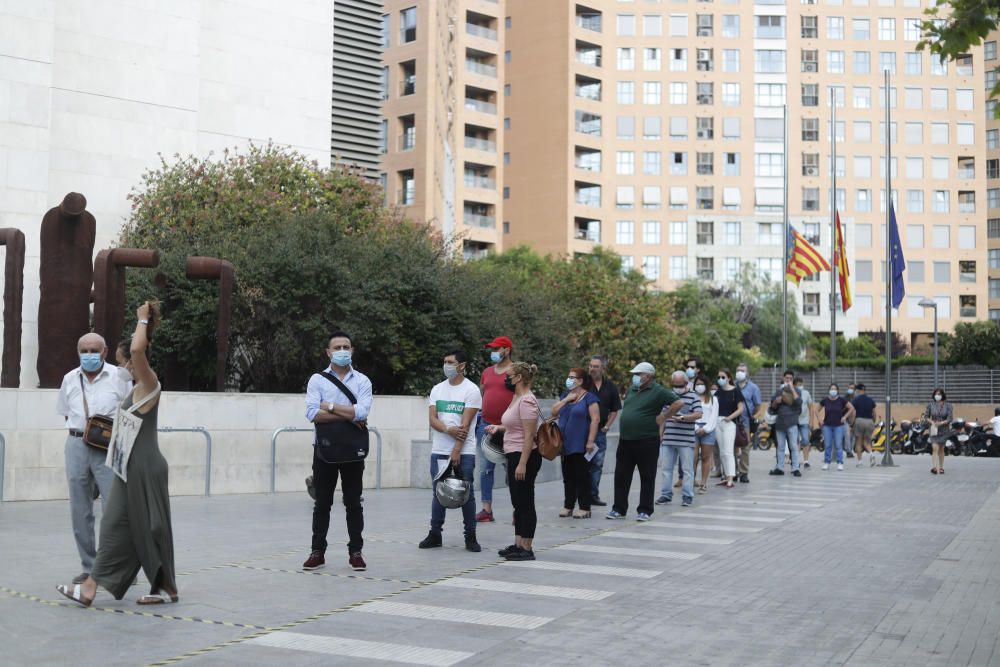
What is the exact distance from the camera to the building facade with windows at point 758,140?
266ft

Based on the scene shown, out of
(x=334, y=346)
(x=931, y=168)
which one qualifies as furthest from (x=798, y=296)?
(x=334, y=346)

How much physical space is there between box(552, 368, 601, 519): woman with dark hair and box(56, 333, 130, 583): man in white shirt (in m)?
6.44

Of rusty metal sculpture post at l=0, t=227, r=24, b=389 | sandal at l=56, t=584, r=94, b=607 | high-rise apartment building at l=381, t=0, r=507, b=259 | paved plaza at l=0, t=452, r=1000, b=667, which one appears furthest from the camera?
high-rise apartment building at l=381, t=0, r=507, b=259

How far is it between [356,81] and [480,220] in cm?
3564

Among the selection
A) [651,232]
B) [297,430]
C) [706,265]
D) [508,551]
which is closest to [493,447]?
[508,551]

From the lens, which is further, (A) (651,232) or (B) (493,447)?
(A) (651,232)

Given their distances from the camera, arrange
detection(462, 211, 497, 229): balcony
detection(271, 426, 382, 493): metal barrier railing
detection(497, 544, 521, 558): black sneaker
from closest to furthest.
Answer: detection(497, 544, 521, 558): black sneaker < detection(271, 426, 382, 493): metal barrier railing < detection(462, 211, 497, 229): balcony

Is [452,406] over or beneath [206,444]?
over

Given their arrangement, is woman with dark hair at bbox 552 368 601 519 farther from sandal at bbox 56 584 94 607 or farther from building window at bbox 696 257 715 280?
building window at bbox 696 257 715 280

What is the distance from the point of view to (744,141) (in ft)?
278

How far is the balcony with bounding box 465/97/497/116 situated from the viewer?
2744 inches

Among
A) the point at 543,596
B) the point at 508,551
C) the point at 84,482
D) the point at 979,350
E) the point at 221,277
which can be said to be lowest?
the point at 543,596

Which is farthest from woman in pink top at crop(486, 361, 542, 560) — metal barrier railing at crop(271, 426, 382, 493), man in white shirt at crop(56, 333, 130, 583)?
metal barrier railing at crop(271, 426, 382, 493)

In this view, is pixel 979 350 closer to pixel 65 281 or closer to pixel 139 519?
pixel 65 281
